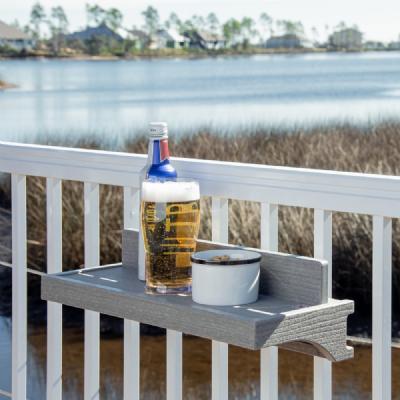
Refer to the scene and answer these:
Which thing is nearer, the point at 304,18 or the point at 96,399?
the point at 96,399

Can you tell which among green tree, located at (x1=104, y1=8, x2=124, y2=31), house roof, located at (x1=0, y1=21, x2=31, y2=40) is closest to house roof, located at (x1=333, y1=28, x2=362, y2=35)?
Answer: green tree, located at (x1=104, y1=8, x2=124, y2=31)

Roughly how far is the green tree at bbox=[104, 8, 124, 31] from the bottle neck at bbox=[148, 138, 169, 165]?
21362 millimetres

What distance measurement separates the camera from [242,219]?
4.55 m

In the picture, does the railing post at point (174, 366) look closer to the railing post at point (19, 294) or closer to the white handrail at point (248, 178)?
the white handrail at point (248, 178)

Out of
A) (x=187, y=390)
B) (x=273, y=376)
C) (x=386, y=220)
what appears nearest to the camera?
(x=386, y=220)

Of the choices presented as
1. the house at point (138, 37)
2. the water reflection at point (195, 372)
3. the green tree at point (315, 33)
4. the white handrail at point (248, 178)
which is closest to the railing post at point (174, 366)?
the white handrail at point (248, 178)

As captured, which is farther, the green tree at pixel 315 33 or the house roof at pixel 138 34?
the green tree at pixel 315 33

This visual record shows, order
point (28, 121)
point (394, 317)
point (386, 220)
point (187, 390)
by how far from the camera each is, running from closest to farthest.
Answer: point (386, 220)
point (187, 390)
point (394, 317)
point (28, 121)

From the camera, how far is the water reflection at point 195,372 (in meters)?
3.87

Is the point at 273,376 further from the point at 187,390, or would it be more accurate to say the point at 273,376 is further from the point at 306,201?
the point at 187,390

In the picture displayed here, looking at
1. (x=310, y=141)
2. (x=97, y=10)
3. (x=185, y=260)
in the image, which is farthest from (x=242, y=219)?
(x=97, y=10)

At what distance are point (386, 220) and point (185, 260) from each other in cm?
30

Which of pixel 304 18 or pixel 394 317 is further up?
pixel 304 18

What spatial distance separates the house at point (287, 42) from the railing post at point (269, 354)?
23.2 meters
